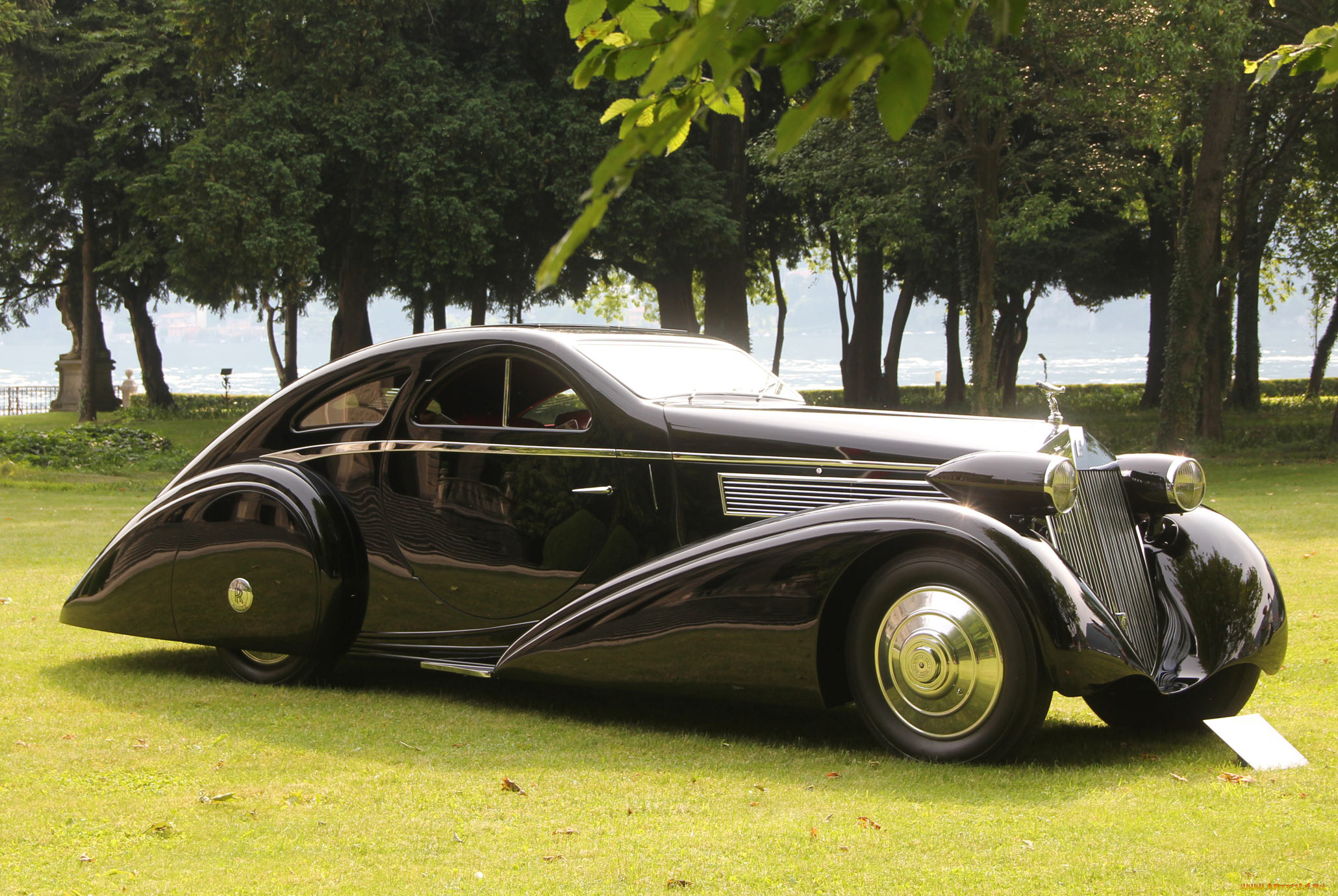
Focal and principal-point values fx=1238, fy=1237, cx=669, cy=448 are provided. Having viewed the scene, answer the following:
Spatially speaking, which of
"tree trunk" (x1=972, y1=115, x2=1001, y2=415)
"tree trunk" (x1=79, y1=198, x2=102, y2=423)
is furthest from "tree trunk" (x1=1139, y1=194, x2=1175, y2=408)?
"tree trunk" (x1=79, y1=198, x2=102, y2=423)

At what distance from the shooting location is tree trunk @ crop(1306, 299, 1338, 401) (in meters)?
38.7

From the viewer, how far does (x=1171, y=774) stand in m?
4.41

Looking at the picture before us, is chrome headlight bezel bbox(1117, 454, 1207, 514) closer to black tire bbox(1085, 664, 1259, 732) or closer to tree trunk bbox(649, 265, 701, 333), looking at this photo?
black tire bbox(1085, 664, 1259, 732)

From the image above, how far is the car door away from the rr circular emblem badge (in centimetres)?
85

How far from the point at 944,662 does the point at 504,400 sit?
8.43 feet

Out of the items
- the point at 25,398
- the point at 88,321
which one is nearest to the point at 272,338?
the point at 25,398

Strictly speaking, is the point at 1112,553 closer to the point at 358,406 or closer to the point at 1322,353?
the point at 358,406

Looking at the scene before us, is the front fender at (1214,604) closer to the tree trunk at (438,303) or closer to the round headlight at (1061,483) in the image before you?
the round headlight at (1061,483)

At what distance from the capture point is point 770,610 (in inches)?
193

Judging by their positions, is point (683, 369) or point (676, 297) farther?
point (676, 297)

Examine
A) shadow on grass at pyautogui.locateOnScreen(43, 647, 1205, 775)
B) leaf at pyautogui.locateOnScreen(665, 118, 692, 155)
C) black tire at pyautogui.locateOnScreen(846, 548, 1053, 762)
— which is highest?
leaf at pyautogui.locateOnScreen(665, 118, 692, 155)

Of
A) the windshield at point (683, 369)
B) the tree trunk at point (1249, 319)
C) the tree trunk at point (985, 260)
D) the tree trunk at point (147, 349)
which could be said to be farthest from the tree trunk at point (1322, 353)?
the windshield at point (683, 369)

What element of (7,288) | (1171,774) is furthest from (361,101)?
(1171,774)

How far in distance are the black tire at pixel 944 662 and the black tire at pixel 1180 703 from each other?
97 centimetres
